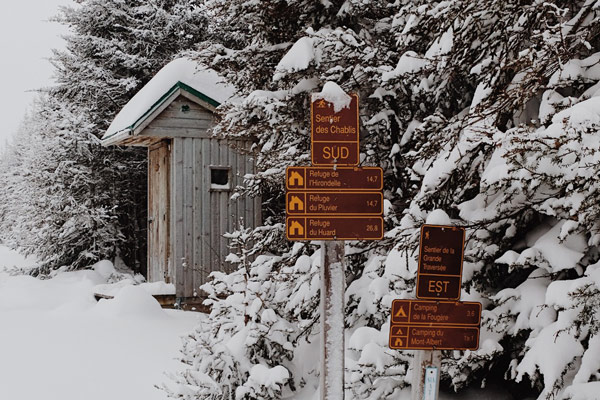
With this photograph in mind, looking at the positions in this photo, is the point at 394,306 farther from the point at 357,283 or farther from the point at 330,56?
the point at 330,56

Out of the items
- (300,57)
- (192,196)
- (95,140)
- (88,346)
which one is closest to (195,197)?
(192,196)

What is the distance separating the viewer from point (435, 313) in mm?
3631

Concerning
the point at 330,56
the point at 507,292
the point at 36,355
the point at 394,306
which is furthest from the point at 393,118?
the point at 36,355

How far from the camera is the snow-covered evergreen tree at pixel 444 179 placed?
4223mm

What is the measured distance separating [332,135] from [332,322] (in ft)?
3.67

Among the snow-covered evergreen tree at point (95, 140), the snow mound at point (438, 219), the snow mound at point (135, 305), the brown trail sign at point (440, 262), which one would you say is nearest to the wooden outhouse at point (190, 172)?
the snow mound at point (135, 305)

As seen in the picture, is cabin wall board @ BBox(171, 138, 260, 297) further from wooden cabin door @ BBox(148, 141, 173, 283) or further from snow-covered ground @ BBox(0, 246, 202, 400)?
snow-covered ground @ BBox(0, 246, 202, 400)

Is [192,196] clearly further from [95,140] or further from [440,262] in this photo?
[440,262]

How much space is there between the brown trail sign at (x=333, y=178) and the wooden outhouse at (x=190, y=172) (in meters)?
8.07

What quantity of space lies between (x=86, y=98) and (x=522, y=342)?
15.5m

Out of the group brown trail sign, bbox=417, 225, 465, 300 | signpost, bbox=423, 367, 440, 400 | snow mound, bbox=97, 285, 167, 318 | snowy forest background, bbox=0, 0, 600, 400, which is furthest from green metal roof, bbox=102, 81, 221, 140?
signpost, bbox=423, 367, 440, 400

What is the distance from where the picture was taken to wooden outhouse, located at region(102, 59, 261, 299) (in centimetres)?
1228

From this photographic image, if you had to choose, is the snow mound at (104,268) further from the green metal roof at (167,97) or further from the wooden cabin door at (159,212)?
the green metal roof at (167,97)

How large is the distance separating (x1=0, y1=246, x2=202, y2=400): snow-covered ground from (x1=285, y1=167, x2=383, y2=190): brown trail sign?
11.2 ft
